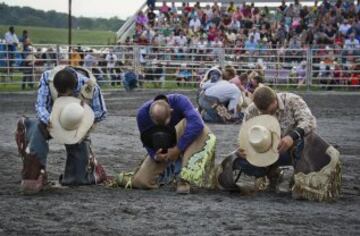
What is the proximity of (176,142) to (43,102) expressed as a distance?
131 centimetres

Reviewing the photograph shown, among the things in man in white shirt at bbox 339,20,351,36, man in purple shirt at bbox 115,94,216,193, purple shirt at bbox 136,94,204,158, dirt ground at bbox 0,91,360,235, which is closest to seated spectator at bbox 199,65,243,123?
dirt ground at bbox 0,91,360,235

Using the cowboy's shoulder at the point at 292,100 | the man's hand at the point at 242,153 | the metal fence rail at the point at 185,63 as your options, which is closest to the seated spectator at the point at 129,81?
the metal fence rail at the point at 185,63

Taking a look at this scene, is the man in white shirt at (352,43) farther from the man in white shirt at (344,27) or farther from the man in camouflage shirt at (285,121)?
the man in camouflage shirt at (285,121)

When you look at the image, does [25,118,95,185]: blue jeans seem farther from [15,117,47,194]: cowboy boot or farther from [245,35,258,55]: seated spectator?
[245,35,258,55]: seated spectator

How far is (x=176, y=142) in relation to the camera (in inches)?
304

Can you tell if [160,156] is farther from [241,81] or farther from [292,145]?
[241,81]

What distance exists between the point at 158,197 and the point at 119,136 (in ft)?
17.5

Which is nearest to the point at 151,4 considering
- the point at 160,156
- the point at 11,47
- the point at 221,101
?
the point at 11,47

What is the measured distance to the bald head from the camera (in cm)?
737

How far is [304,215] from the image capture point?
6.43 m

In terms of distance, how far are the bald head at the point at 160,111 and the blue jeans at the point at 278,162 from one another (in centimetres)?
79

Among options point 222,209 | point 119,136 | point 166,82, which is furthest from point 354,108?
point 222,209

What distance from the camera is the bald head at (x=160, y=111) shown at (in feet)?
24.2

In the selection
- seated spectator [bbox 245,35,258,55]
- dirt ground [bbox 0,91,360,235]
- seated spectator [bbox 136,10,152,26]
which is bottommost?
dirt ground [bbox 0,91,360,235]
